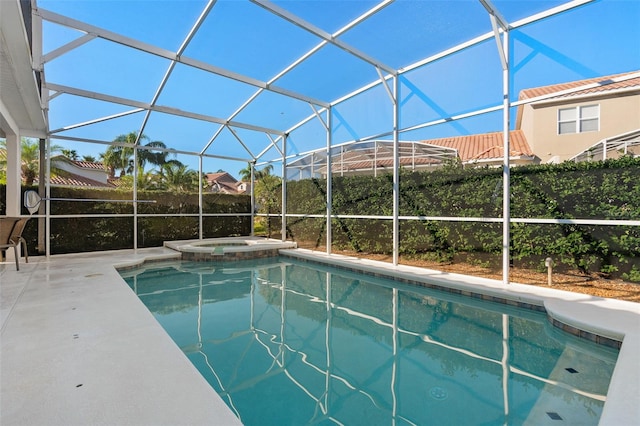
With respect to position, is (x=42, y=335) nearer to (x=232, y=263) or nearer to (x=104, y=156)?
(x=232, y=263)

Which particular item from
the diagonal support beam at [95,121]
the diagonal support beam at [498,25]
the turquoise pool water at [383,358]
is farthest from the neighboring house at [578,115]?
the diagonal support beam at [95,121]

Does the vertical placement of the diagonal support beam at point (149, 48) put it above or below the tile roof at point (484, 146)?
above

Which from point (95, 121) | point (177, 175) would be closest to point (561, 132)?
point (95, 121)

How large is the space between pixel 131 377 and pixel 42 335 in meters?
1.66

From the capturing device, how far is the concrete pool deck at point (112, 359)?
208 cm

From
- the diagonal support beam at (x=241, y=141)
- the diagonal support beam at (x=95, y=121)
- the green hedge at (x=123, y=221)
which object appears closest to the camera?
the diagonal support beam at (x=95, y=121)

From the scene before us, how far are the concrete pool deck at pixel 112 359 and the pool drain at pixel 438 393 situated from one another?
3.59ft

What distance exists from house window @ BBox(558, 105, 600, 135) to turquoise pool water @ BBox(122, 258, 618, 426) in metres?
3.68

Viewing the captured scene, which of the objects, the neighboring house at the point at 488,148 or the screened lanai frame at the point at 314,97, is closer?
the screened lanai frame at the point at 314,97

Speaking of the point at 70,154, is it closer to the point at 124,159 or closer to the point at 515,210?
the point at 124,159

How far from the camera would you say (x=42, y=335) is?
3.29 metres

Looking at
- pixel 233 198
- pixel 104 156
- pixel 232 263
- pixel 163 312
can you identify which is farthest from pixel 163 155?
pixel 163 312

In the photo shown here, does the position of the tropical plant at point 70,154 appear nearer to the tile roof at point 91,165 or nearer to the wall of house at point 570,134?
the tile roof at point 91,165

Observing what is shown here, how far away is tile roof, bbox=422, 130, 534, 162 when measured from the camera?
6684 millimetres
